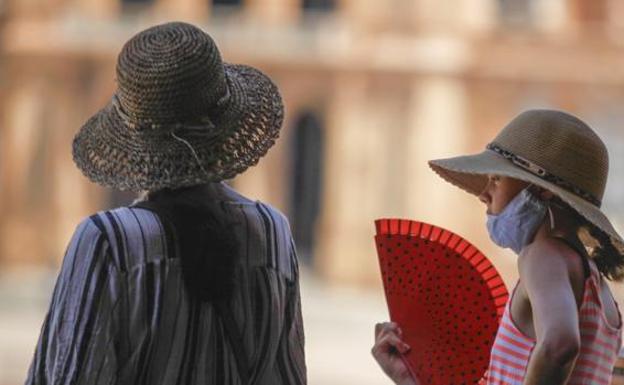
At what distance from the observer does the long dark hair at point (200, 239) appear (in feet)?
10.9

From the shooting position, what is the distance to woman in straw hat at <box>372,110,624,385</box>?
3.24 metres

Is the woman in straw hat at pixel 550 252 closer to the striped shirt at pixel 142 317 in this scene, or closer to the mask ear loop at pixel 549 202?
the mask ear loop at pixel 549 202

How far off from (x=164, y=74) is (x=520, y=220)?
2.27 feet

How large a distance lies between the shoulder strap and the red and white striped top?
44 cm

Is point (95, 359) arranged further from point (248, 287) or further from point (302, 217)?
point (302, 217)

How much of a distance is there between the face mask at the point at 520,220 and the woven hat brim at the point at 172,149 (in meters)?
0.44

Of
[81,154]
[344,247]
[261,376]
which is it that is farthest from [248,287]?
[344,247]

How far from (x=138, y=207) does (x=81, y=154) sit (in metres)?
0.19

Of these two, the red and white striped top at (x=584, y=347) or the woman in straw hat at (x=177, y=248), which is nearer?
the woman in straw hat at (x=177, y=248)

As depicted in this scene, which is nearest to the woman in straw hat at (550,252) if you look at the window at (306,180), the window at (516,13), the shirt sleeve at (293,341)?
the shirt sleeve at (293,341)

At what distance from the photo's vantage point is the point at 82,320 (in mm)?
3227

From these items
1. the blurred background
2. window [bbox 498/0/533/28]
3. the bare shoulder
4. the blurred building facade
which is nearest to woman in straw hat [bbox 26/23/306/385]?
the bare shoulder

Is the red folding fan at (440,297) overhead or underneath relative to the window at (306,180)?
overhead

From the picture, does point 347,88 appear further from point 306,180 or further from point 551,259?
point 551,259
